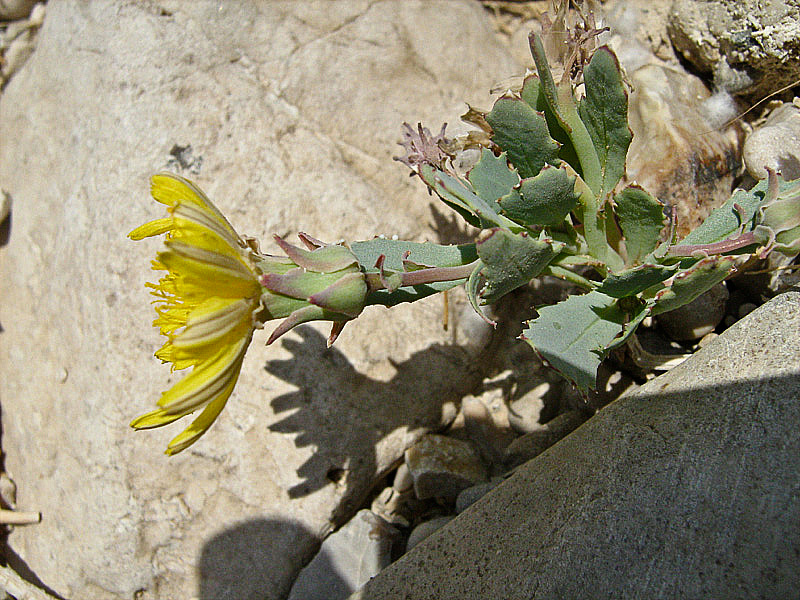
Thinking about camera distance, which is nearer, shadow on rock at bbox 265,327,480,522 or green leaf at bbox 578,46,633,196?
green leaf at bbox 578,46,633,196

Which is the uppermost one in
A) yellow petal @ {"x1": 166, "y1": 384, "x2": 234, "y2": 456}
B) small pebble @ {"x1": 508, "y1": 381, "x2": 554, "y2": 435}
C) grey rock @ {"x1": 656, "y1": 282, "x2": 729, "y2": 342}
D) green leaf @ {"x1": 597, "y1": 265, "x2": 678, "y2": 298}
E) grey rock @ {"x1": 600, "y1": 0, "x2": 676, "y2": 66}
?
grey rock @ {"x1": 600, "y1": 0, "x2": 676, "y2": 66}

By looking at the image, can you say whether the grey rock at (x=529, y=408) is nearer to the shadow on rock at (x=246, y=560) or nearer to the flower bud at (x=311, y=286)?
the shadow on rock at (x=246, y=560)

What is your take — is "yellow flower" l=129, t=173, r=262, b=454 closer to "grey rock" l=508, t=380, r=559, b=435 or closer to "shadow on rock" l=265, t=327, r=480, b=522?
"shadow on rock" l=265, t=327, r=480, b=522

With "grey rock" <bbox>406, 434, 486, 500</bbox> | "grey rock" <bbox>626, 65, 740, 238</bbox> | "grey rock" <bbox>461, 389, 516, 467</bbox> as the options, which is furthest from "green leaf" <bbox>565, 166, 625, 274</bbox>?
"grey rock" <bbox>406, 434, 486, 500</bbox>

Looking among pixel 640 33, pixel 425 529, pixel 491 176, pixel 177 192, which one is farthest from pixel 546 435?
pixel 640 33

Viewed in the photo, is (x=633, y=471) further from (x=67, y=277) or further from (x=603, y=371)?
(x=67, y=277)

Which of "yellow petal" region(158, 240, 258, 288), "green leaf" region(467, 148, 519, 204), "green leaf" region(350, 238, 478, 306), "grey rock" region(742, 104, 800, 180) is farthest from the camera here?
"grey rock" region(742, 104, 800, 180)

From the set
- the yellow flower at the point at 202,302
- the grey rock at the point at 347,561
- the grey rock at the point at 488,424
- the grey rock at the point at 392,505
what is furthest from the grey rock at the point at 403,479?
the yellow flower at the point at 202,302

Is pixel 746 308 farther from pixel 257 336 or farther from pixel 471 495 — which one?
pixel 257 336

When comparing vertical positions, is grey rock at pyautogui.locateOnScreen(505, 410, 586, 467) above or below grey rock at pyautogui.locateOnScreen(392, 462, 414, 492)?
above
